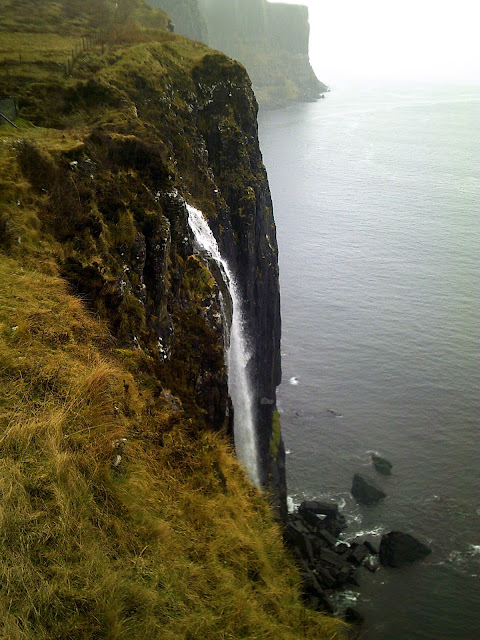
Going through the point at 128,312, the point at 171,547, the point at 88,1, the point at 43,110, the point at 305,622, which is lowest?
the point at 305,622

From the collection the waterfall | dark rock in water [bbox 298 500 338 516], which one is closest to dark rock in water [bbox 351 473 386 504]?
dark rock in water [bbox 298 500 338 516]

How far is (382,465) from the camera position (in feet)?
153

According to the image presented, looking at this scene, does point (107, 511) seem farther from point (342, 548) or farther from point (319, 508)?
point (319, 508)

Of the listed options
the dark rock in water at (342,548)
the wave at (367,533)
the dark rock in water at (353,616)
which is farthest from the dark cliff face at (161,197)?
the dark rock in water at (353,616)

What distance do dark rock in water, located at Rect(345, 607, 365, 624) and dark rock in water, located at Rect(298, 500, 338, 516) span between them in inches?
342

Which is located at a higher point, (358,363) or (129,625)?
(129,625)

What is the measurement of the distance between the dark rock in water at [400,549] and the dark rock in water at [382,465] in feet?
26.7

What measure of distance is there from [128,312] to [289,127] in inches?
6872

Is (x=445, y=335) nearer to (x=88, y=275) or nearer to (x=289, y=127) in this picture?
(x=88, y=275)

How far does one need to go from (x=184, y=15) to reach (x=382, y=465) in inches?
6929

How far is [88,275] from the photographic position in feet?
56.2

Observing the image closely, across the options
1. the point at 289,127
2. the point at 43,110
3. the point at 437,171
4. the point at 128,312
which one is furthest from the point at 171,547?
the point at 289,127

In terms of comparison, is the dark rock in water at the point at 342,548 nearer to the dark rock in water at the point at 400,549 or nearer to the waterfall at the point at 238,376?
the dark rock in water at the point at 400,549

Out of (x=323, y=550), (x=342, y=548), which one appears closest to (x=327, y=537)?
(x=342, y=548)
